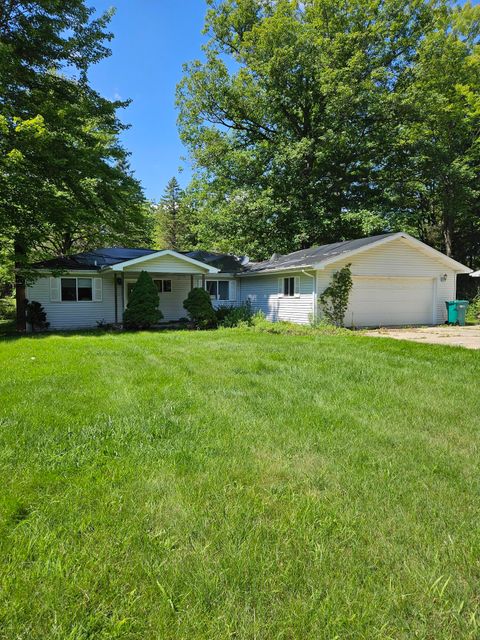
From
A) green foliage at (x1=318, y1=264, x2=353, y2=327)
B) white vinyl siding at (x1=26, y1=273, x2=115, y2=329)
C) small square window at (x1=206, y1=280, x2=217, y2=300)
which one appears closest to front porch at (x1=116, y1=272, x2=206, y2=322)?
small square window at (x1=206, y1=280, x2=217, y2=300)

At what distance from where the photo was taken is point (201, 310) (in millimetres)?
14953

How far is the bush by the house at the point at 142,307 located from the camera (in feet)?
46.9

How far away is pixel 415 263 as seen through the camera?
16.0 metres

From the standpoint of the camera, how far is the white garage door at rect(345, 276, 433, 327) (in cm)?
1527

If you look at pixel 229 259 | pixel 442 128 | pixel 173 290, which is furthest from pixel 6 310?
pixel 442 128

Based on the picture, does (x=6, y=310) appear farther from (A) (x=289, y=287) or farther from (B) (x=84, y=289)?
(A) (x=289, y=287)

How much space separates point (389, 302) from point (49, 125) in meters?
14.2

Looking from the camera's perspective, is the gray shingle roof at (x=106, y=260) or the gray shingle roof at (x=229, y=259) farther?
the gray shingle roof at (x=106, y=260)

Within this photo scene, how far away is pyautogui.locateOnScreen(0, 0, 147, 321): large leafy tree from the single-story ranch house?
1.97 m

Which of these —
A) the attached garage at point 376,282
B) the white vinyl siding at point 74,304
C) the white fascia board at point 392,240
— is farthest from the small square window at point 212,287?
the white fascia board at point 392,240

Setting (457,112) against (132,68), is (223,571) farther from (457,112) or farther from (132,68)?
(457,112)

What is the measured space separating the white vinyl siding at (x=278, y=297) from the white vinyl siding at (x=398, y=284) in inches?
34.6

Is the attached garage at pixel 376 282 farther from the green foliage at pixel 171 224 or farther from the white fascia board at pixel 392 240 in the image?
the green foliage at pixel 171 224

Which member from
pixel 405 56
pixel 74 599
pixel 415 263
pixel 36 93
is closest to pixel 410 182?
pixel 405 56
